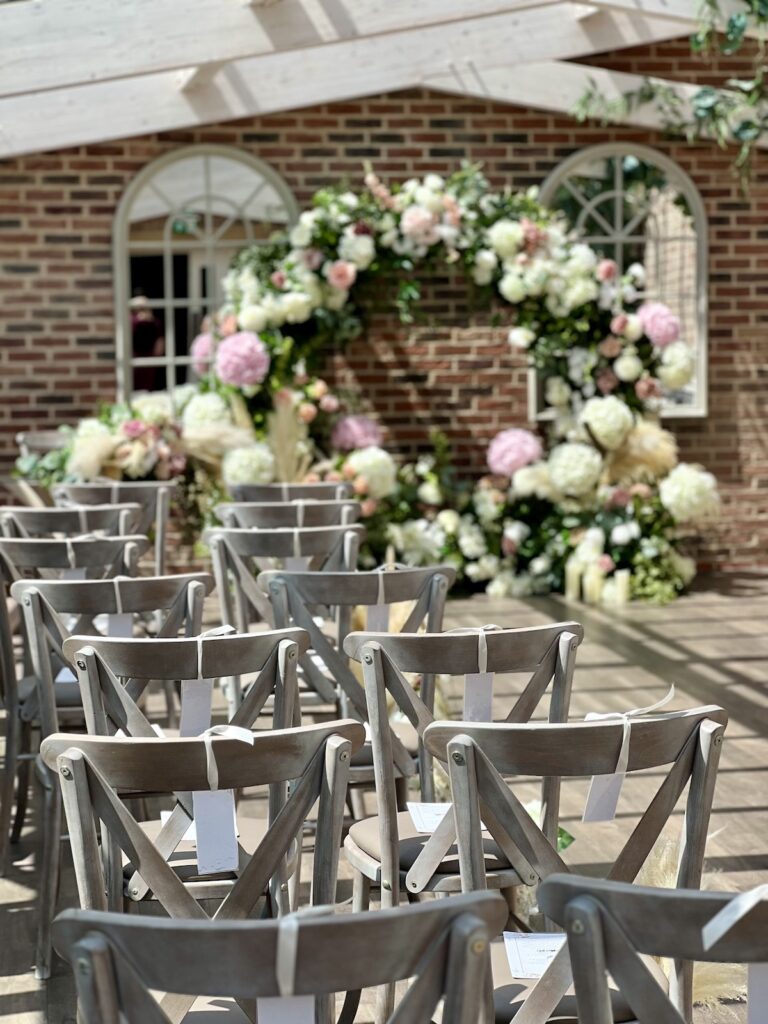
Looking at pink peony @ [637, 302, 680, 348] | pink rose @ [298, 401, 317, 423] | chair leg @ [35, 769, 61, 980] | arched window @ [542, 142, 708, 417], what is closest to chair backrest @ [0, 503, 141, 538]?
chair leg @ [35, 769, 61, 980]

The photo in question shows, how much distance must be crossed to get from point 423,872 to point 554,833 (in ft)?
0.88

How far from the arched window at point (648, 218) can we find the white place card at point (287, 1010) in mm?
7864

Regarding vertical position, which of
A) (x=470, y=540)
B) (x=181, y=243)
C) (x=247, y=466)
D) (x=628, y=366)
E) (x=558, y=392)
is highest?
(x=181, y=243)

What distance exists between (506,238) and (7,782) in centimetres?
512

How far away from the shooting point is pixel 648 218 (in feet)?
29.7

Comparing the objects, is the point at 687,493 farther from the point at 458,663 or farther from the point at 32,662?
the point at 458,663

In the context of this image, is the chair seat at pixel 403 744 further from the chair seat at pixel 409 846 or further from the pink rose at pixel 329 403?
the pink rose at pixel 329 403

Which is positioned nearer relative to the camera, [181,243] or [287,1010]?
[287,1010]

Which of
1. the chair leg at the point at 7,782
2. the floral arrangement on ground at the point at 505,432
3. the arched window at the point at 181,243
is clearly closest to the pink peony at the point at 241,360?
the floral arrangement on ground at the point at 505,432

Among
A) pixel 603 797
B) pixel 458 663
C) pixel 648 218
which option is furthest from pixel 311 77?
pixel 603 797

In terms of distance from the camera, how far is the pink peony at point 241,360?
777 cm

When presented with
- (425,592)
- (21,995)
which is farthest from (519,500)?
(21,995)

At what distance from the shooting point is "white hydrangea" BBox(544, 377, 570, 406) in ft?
27.5

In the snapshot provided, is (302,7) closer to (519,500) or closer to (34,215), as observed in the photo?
(34,215)
